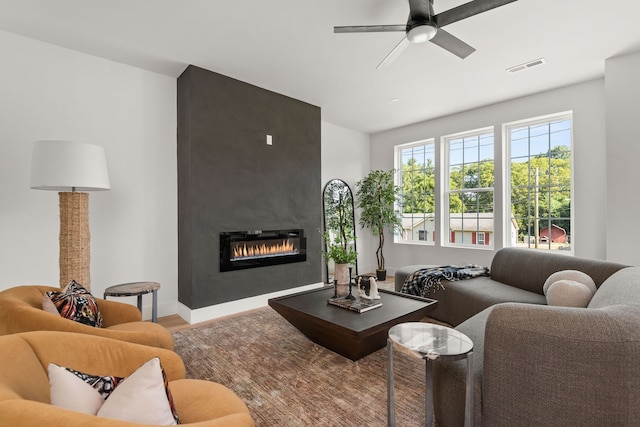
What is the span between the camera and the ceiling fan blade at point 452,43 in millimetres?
2418

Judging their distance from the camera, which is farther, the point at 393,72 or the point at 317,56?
the point at 393,72

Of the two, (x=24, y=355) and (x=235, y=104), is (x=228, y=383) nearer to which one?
(x=24, y=355)

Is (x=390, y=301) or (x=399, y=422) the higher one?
(x=390, y=301)

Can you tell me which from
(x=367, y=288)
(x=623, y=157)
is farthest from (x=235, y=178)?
(x=623, y=157)

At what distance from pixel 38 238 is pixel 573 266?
498cm

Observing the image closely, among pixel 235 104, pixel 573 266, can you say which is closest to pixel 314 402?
pixel 573 266

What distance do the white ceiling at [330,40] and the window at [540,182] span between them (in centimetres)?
63

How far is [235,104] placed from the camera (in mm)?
3809

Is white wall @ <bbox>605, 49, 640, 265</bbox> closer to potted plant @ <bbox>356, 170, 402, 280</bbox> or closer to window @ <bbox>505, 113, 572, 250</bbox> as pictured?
window @ <bbox>505, 113, 572, 250</bbox>

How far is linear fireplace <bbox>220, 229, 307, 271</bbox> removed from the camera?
12.2 ft

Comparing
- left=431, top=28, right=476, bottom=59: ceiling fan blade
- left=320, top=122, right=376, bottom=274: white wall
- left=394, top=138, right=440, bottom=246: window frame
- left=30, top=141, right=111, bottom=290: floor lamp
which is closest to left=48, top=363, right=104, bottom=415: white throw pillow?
left=30, top=141, right=111, bottom=290: floor lamp

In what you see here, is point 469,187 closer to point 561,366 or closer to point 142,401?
point 561,366

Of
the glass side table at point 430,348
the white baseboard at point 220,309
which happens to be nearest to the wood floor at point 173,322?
the white baseboard at point 220,309

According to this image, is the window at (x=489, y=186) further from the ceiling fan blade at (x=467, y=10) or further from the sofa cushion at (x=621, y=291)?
the ceiling fan blade at (x=467, y=10)
